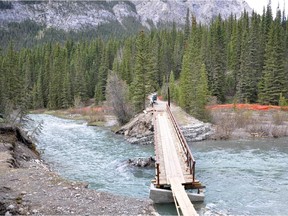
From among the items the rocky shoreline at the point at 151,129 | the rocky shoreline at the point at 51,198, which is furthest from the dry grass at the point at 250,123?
the rocky shoreline at the point at 51,198

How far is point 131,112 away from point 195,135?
14.2 meters

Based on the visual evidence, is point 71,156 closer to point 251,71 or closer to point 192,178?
point 192,178

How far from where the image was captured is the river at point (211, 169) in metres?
19.6

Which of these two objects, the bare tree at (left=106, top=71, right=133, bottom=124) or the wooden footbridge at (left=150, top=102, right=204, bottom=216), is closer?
the wooden footbridge at (left=150, top=102, right=204, bottom=216)

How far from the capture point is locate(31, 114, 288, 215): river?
1958 centimetres

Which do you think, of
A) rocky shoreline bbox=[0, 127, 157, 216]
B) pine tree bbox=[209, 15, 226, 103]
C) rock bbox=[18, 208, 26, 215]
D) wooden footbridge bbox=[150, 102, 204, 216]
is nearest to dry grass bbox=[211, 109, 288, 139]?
wooden footbridge bbox=[150, 102, 204, 216]

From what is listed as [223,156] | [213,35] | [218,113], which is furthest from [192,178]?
[213,35]

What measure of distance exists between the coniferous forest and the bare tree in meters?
1.31

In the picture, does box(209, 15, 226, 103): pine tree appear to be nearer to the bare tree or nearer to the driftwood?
the bare tree

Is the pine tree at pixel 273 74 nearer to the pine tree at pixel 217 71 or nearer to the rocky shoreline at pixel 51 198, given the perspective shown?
the pine tree at pixel 217 71

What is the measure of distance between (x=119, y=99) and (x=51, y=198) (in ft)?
115

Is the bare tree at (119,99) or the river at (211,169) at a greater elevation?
the bare tree at (119,99)

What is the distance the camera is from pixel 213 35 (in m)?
84.7

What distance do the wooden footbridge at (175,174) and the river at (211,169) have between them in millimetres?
931
